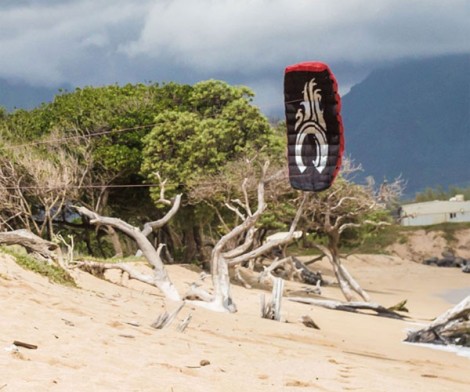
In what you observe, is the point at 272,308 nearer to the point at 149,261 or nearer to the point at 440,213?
the point at 149,261

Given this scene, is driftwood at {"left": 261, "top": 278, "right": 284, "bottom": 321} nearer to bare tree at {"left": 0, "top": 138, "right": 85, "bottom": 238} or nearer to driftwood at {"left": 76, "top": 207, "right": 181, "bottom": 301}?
driftwood at {"left": 76, "top": 207, "right": 181, "bottom": 301}

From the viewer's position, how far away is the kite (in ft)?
46.5

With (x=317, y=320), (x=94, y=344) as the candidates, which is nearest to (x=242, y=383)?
(x=94, y=344)

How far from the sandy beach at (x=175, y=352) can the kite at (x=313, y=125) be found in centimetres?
321

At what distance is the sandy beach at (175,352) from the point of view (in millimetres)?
7895

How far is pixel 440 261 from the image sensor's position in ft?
217

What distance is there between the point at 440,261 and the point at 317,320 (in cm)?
4884

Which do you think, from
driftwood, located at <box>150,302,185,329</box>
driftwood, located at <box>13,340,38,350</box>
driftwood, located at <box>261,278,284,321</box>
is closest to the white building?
driftwood, located at <box>261,278,284,321</box>

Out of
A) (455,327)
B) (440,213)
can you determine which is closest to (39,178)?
(455,327)

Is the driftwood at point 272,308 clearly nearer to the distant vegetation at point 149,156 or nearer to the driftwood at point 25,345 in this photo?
the driftwood at point 25,345

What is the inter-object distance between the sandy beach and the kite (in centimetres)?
321

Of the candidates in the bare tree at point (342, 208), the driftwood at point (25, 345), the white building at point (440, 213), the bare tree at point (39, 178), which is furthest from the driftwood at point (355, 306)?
the white building at point (440, 213)

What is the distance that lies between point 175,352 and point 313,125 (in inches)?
253

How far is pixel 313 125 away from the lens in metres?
14.8
